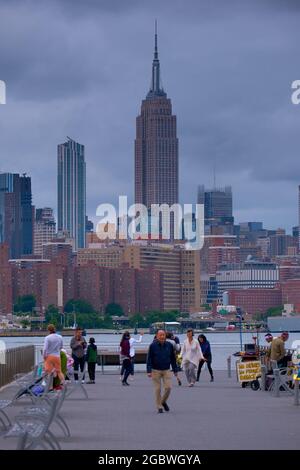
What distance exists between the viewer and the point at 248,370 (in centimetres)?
3400

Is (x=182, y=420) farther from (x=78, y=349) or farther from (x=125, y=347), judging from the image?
(x=125, y=347)

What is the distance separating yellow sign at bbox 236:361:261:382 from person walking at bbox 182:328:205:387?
984 millimetres

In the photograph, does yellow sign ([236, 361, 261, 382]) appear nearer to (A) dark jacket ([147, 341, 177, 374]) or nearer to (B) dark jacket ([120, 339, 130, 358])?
(B) dark jacket ([120, 339, 130, 358])

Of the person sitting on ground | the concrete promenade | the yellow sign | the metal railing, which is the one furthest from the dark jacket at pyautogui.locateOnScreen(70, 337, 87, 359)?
the person sitting on ground

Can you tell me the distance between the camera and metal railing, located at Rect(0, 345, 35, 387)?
113 feet

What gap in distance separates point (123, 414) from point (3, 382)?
31.8 feet

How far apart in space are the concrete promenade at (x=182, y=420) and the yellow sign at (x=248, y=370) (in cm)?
39

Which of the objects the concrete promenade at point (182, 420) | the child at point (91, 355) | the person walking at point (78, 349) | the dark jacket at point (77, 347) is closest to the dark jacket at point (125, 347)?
the child at point (91, 355)

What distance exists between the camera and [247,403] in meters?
27.6

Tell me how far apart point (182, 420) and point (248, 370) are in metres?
11.1

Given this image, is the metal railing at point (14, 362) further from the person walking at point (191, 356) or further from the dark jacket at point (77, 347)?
the person walking at point (191, 356)

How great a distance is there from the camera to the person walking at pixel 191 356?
34594mm
